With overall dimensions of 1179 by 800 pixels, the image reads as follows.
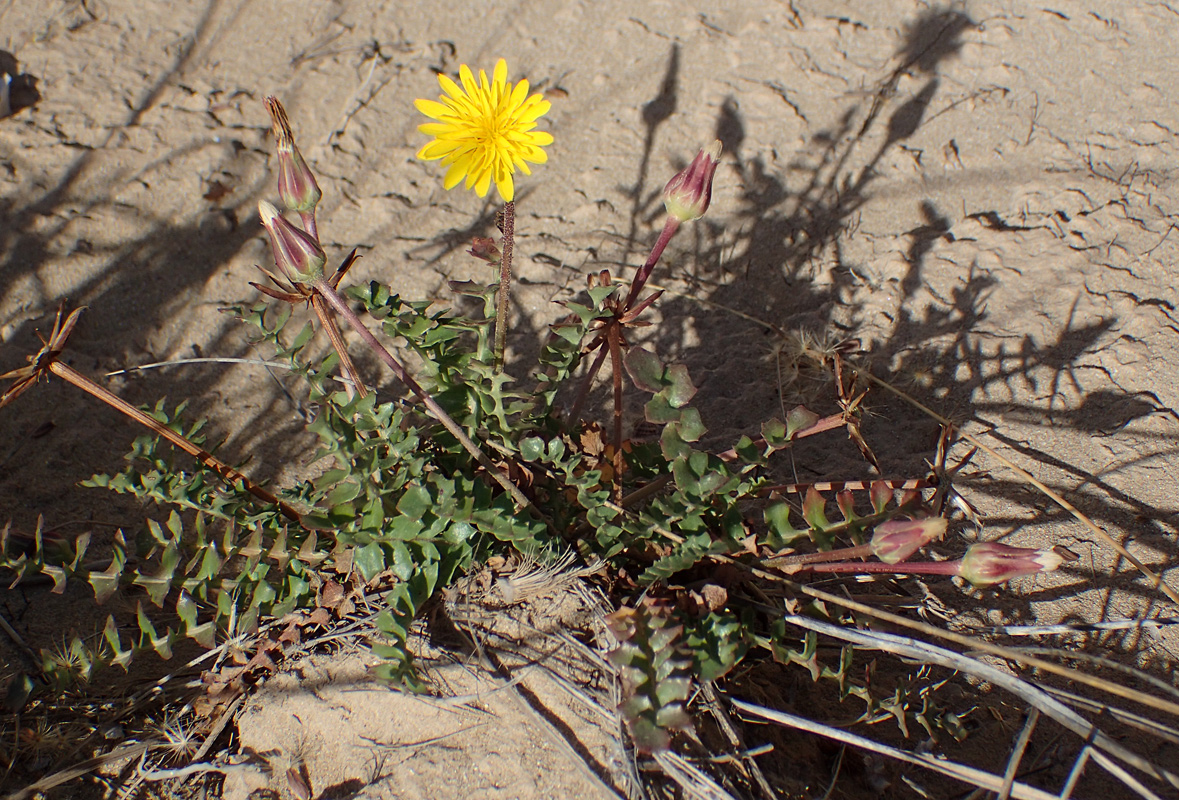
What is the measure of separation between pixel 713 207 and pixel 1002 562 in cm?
174

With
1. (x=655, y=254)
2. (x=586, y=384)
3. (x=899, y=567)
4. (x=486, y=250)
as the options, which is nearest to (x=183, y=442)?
(x=486, y=250)

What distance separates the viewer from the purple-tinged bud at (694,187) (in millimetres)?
1600

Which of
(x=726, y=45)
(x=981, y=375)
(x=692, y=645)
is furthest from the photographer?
(x=726, y=45)

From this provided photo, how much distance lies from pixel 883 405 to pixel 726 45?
5.32ft

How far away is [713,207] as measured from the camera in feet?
9.20

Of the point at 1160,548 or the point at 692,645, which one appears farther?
the point at 1160,548

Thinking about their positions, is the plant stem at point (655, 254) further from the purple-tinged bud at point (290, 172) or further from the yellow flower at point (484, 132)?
the purple-tinged bud at point (290, 172)

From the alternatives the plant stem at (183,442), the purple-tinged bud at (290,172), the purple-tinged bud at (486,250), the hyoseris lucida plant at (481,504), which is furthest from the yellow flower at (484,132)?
the plant stem at (183,442)

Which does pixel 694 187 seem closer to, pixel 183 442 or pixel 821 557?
pixel 821 557

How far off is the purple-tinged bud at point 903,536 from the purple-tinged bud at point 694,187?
2.40 ft

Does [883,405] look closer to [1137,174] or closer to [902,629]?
[902,629]

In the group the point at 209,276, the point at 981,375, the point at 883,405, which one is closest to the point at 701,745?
the point at 883,405

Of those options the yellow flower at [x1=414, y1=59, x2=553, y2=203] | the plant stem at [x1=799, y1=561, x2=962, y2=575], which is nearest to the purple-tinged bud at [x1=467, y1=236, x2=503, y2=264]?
the yellow flower at [x1=414, y1=59, x2=553, y2=203]

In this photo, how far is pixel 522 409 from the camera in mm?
1751
